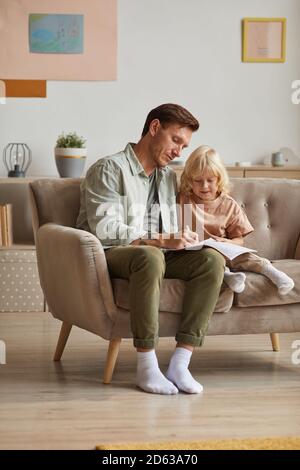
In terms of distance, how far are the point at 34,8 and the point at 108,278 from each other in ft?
8.35

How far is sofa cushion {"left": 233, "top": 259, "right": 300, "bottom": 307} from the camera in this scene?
315cm

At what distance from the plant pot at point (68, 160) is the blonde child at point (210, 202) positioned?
159 cm

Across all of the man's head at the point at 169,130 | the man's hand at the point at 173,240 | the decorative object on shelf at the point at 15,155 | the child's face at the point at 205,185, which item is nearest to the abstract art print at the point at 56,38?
the decorative object on shelf at the point at 15,155

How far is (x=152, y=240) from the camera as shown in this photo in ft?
10.4

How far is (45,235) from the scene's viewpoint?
3305 millimetres

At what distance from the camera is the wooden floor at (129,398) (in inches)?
99.3

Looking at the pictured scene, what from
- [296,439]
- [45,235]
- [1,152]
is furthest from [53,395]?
[1,152]

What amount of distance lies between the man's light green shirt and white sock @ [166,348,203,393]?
0.47 metres

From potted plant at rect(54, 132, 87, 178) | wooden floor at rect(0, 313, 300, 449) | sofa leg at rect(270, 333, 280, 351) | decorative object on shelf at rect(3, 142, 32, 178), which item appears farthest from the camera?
decorative object on shelf at rect(3, 142, 32, 178)

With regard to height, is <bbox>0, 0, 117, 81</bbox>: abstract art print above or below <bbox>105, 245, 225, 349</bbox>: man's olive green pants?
above

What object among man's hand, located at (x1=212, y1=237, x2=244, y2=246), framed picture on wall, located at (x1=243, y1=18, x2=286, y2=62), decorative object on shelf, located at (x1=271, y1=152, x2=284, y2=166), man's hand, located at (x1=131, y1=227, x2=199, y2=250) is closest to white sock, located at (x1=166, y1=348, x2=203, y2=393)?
man's hand, located at (x1=131, y1=227, x2=199, y2=250)

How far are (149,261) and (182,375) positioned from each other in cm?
43

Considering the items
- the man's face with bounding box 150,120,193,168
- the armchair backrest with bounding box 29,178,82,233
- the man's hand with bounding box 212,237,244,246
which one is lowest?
the man's hand with bounding box 212,237,244,246

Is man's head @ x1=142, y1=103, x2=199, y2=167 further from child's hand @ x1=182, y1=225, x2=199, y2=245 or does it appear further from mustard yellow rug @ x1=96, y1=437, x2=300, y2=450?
mustard yellow rug @ x1=96, y1=437, x2=300, y2=450
